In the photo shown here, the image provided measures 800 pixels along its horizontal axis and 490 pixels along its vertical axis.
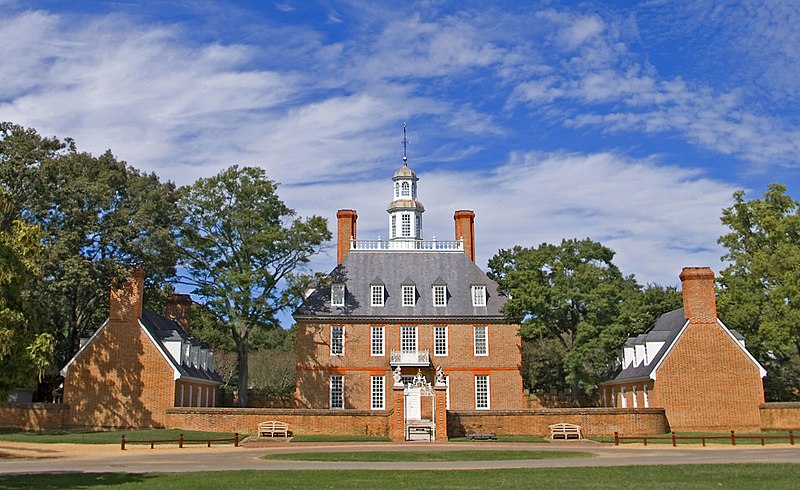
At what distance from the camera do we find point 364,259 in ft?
162

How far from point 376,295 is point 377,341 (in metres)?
2.94

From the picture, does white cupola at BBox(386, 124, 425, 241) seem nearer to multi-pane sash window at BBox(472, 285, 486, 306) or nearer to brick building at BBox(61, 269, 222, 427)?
multi-pane sash window at BBox(472, 285, 486, 306)

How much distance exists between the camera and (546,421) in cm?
3322

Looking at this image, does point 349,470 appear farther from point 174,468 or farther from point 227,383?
point 227,383

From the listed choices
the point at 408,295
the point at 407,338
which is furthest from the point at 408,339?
the point at 408,295

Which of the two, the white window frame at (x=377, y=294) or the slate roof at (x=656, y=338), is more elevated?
the white window frame at (x=377, y=294)

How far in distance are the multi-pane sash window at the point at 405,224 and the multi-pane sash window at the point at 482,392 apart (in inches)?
510

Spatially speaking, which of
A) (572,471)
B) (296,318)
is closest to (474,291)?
(296,318)

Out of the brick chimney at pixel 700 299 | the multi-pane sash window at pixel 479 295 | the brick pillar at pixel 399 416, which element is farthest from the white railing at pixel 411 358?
the brick chimney at pixel 700 299

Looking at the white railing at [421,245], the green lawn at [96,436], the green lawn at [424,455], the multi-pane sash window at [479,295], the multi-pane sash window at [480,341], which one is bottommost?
the green lawn at [424,455]

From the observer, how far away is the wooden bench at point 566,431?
32031 millimetres

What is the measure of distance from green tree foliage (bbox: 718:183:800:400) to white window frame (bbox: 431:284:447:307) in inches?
603

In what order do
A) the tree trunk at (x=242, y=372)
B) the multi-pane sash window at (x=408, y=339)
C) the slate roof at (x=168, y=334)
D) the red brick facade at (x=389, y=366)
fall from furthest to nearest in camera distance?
the multi-pane sash window at (x=408, y=339) < the red brick facade at (x=389, y=366) < the tree trunk at (x=242, y=372) < the slate roof at (x=168, y=334)

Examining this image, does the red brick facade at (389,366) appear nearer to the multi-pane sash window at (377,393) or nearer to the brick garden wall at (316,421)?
the multi-pane sash window at (377,393)
